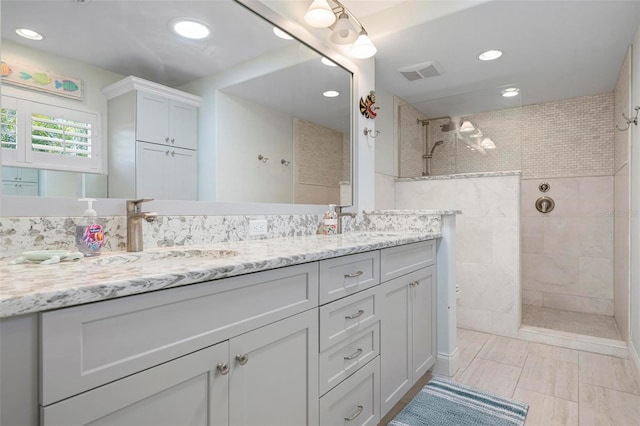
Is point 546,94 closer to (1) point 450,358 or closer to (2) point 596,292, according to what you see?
(2) point 596,292

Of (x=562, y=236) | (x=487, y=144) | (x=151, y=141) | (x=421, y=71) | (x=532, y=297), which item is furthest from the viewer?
(x=532, y=297)

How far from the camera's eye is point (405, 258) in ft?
6.10

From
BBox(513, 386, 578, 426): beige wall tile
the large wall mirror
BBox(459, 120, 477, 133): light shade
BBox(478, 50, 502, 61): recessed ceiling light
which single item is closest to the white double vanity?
the large wall mirror

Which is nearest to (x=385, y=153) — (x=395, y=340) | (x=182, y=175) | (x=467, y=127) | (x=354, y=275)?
(x=467, y=127)

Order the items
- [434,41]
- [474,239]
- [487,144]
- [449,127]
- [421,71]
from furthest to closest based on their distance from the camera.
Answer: [449,127]
[487,144]
[474,239]
[421,71]
[434,41]

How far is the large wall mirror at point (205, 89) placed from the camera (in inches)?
43.9

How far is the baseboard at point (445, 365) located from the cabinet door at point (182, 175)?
69.8 inches

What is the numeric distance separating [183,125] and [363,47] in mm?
1294

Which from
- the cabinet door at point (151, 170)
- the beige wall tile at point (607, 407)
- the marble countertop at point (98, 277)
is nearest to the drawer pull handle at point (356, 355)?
the marble countertop at point (98, 277)

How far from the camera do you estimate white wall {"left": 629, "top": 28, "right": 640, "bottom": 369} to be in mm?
2262

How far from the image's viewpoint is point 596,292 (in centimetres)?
360

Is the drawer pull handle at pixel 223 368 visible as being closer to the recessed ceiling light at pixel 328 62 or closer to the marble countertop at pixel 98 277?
the marble countertop at pixel 98 277

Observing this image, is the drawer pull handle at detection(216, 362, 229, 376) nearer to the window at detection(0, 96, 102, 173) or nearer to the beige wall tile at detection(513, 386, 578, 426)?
the window at detection(0, 96, 102, 173)

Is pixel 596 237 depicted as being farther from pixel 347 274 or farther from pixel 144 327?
pixel 144 327
